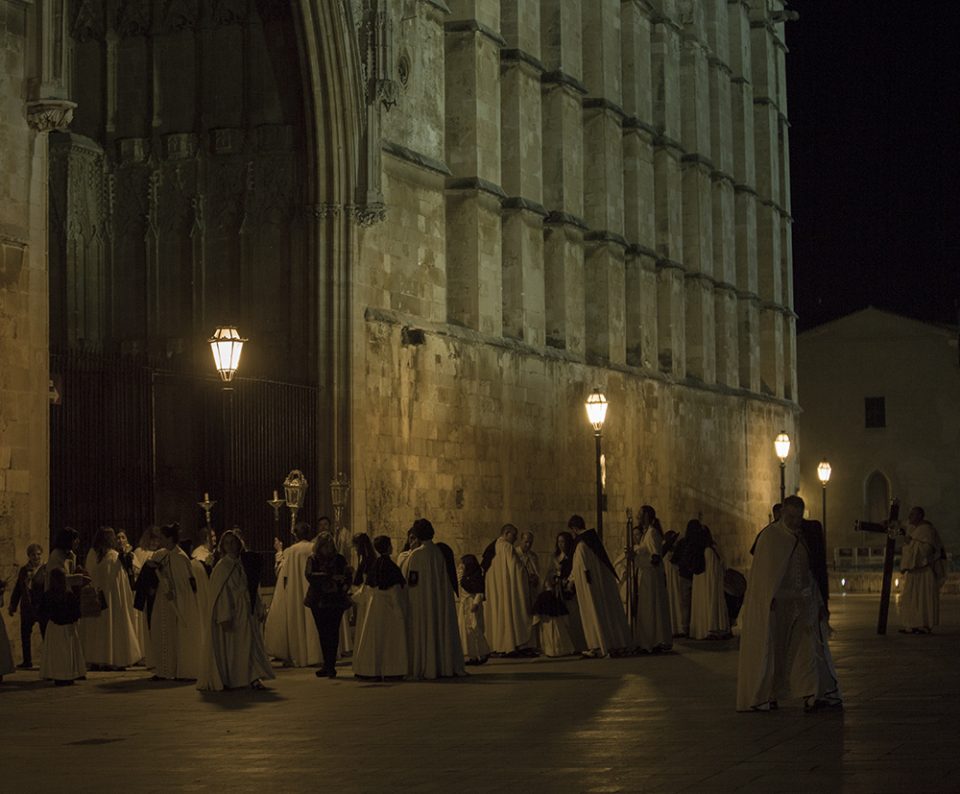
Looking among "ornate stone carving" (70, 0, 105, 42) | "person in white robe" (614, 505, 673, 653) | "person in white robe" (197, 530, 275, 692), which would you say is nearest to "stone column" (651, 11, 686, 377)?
"ornate stone carving" (70, 0, 105, 42)

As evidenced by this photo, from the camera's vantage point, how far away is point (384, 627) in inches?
709

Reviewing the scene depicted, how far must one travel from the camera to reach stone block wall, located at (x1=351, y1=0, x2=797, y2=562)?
1150 inches

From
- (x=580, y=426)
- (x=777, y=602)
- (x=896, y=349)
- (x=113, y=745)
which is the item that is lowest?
(x=113, y=745)

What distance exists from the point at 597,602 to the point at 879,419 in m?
47.5

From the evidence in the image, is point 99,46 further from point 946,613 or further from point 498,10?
point 946,613

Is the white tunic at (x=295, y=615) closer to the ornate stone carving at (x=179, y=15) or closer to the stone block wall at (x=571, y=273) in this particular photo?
the stone block wall at (x=571, y=273)

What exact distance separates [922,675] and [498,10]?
19.0 metres

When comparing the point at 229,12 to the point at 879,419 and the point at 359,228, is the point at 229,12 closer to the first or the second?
the point at 359,228

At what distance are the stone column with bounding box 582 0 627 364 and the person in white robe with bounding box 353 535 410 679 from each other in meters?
20.5

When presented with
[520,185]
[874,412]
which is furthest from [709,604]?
[874,412]

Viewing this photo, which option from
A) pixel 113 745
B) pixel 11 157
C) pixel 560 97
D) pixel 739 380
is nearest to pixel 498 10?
pixel 560 97

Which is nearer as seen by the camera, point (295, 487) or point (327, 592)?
point (327, 592)

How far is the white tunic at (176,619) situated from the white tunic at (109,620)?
141 cm

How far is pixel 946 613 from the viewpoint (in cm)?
2977
